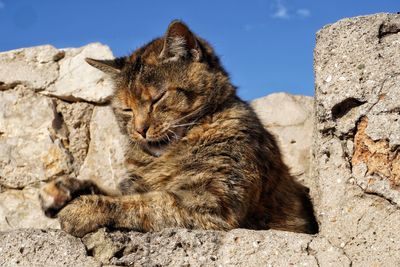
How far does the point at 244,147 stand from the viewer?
13.8 feet

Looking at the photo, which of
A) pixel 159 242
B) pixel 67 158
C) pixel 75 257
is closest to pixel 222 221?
pixel 159 242

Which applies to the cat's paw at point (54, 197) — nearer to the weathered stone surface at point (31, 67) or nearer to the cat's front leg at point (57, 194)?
the cat's front leg at point (57, 194)

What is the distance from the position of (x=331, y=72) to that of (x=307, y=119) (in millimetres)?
2332

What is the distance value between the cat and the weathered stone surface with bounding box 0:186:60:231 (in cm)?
109

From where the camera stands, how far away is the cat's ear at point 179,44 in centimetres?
448

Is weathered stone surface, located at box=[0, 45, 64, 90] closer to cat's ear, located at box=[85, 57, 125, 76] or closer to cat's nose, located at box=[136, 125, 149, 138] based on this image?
cat's ear, located at box=[85, 57, 125, 76]

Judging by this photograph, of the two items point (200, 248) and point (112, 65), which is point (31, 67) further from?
point (200, 248)

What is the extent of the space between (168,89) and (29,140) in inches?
63.4

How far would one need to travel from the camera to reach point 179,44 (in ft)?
14.9

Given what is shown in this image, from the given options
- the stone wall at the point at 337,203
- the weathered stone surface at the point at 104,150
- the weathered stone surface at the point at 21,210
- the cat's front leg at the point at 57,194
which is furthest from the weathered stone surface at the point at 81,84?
the stone wall at the point at 337,203

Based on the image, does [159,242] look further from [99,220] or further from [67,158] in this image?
[67,158]

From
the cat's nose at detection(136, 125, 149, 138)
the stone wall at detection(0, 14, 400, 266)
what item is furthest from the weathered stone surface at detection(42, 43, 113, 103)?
the stone wall at detection(0, 14, 400, 266)

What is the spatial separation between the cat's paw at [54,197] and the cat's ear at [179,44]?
1.21m

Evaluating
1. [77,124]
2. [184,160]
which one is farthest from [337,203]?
[77,124]
